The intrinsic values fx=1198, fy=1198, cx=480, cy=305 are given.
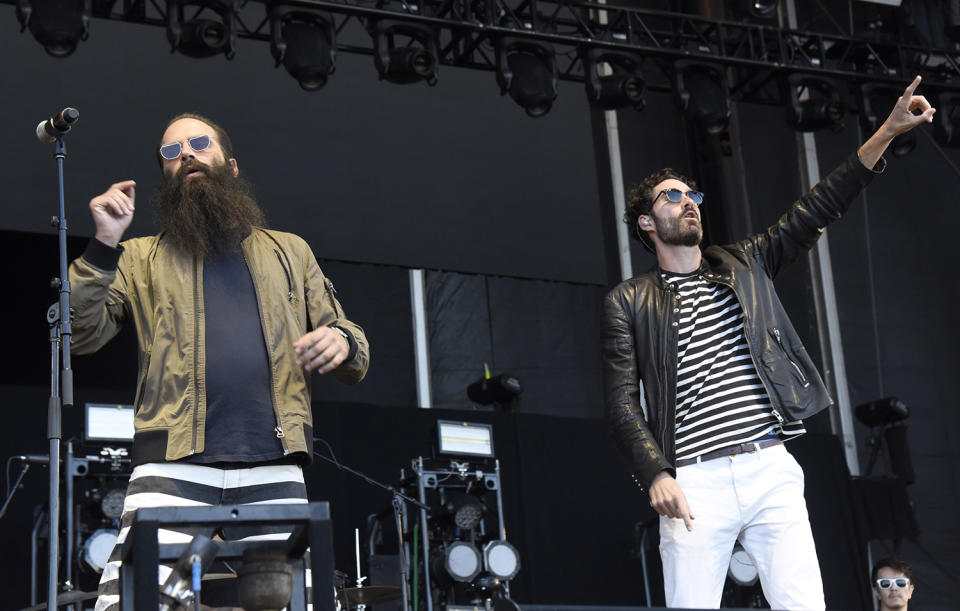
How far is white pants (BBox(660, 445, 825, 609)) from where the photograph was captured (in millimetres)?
2893

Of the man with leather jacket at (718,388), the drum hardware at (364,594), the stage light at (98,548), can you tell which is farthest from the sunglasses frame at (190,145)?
the stage light at (98,548)

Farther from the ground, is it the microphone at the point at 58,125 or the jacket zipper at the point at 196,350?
the microphone at the point at 58,125

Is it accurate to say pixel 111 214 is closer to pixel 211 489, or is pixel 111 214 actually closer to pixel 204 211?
pixel 204 211

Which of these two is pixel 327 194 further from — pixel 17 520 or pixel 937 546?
pixel 937 546

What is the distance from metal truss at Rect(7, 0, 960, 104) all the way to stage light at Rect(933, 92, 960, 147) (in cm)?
8

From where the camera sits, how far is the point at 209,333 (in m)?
2.36

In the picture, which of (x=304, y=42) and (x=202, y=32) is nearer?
(x=202, y=32)

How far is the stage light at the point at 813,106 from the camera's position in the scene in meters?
7.43

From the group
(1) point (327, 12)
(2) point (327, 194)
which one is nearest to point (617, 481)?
(2) point (327, 194)

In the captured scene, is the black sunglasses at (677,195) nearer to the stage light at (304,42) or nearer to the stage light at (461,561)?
the stage light at (304,42)

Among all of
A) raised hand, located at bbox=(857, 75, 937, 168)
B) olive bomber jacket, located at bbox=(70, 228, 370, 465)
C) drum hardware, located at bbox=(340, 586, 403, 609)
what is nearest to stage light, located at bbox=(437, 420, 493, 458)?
drum hardware, located at bbox=(340, 586, 403, 609)

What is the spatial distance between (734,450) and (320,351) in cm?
126

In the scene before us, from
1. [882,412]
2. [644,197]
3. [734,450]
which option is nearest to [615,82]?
[882,412]

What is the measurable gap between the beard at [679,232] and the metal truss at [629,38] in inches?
128
